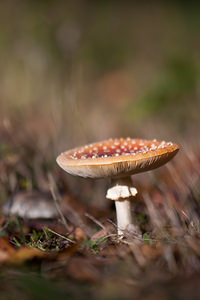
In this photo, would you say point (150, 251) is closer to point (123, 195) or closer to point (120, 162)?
point (120, 162)

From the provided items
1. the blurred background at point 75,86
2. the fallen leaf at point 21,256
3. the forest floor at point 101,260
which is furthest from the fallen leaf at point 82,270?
the blurred background at point 75,86

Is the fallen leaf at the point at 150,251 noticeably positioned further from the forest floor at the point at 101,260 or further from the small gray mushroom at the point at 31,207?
the small gray mushroom at the point at 31,207

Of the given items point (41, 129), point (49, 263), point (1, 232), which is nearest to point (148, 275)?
point (49, 263)

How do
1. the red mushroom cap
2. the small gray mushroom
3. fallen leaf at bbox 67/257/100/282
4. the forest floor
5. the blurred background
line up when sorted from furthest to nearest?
the blurred background, the small gray mushroom, the red mushroom cap, fallen leaf at bbox 67/257/100/282, the forest floor

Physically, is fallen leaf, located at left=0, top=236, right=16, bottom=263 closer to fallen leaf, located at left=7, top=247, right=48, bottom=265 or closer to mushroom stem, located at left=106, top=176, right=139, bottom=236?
fallen leaf, located at left=7, top=247, right=48, bottom=265

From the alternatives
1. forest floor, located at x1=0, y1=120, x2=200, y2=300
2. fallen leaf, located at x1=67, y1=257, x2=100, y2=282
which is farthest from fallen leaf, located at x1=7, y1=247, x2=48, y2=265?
fallen leaf, located at x1=67, y1=257, x2=100, y2=282

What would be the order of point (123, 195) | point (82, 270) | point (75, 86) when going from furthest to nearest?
point (75, 86)
point (123, 195)
point (82, 270)

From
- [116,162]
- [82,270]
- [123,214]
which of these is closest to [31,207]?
[123,214]
